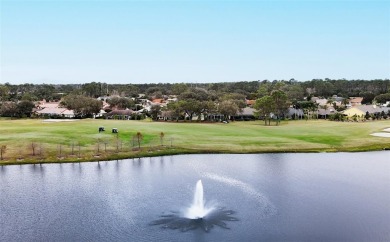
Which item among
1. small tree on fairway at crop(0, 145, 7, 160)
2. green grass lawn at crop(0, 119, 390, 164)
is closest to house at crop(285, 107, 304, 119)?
green grass lawn at crop(0, 119, 390, 164)

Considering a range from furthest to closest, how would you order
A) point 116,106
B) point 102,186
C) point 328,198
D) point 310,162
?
point 116,106 < point 310,162 < point 102,186 < point 328,198

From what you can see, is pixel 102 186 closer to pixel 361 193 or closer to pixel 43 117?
pixel 361 193

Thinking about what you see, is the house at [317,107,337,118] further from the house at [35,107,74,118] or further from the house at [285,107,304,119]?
the house at [35,107,74,118]

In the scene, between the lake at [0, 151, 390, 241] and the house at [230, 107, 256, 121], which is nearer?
the lake at [0, 151, 390, 241]

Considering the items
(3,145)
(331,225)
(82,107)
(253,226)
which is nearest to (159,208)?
(253,226)

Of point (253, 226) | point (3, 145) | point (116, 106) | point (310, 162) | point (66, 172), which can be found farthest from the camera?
point (116, 106)

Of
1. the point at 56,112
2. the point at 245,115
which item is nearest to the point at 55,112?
the point at 56,112

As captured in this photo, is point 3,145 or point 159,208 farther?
point 3,145
